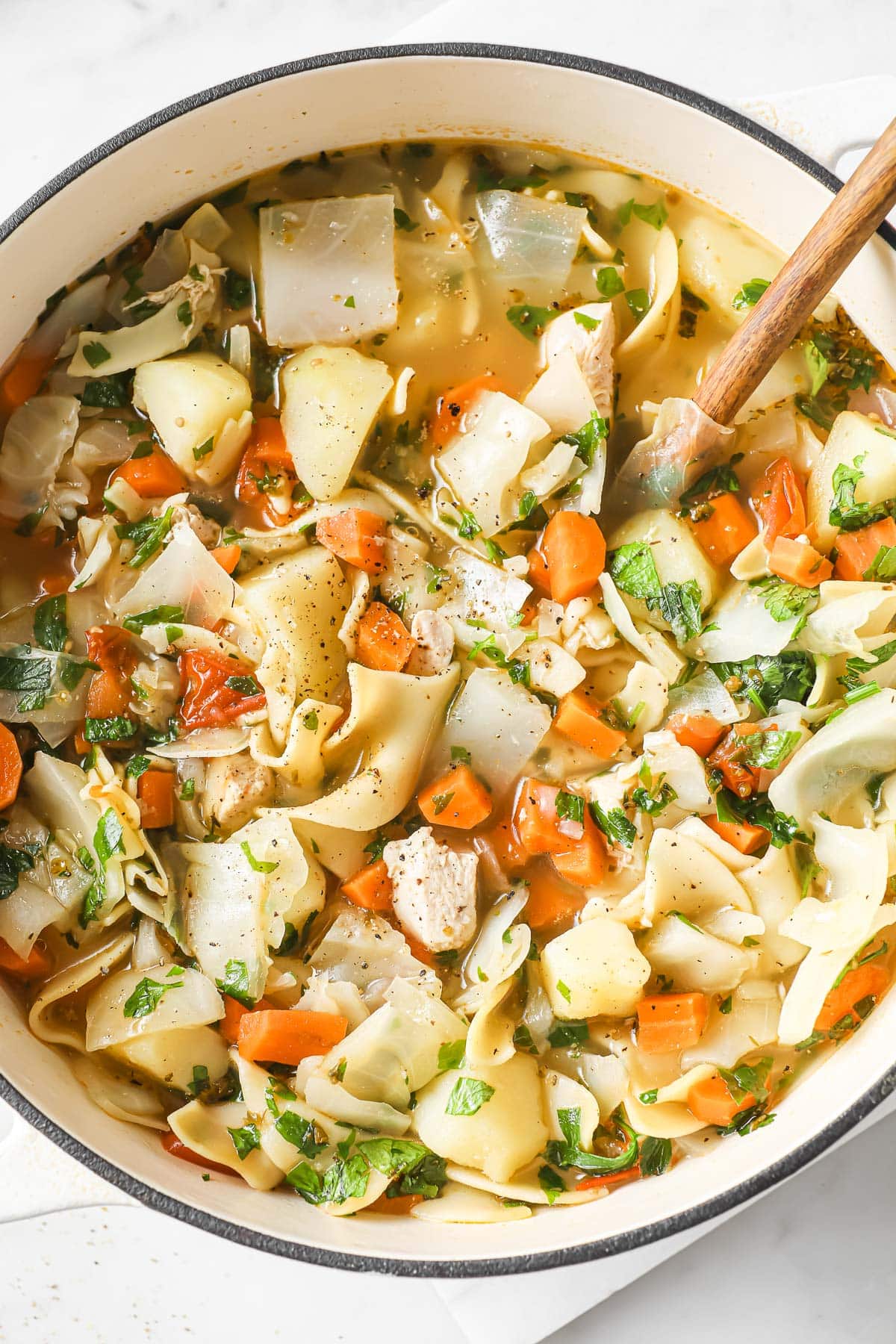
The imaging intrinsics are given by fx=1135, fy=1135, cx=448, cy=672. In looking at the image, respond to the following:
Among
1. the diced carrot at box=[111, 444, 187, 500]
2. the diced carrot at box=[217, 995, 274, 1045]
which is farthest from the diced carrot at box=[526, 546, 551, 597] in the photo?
the diced carrot at box=[217, 995, 274, 1045]

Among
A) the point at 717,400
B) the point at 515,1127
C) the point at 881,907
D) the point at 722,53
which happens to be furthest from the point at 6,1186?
the point at 722,53

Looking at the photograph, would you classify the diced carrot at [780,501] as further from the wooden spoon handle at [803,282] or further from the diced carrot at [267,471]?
the diced carrot at [267,471]

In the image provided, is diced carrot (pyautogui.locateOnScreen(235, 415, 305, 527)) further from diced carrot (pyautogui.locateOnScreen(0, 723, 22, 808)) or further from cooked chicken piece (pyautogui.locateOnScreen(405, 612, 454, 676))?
diced carrot (pyautogui.locateOnScreen(0, 723, 22, 808))

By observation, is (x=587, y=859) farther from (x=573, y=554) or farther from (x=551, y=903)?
(x=573, y=554)

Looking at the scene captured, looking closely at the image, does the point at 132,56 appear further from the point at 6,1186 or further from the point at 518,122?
the point at 6,1186

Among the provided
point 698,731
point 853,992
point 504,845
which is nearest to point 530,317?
point 698,731

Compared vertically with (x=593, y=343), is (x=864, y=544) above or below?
below
